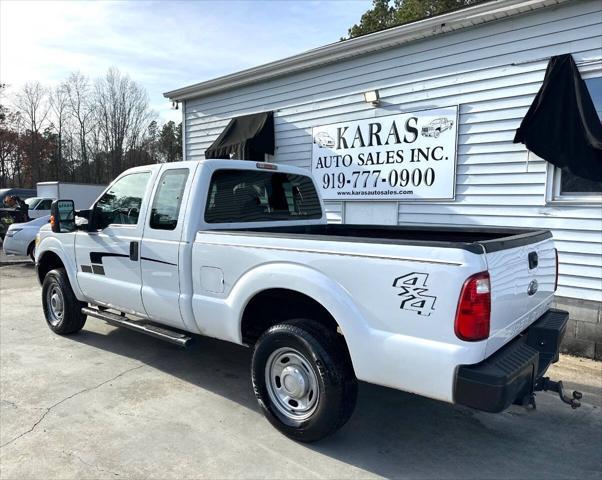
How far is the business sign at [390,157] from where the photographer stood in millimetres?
6566

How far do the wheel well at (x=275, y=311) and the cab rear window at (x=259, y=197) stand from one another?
2.90 ft

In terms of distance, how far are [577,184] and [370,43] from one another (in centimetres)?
360

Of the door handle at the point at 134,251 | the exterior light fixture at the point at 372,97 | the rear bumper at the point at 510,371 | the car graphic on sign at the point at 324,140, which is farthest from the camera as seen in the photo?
the car graphic on sign at the point at 324,140

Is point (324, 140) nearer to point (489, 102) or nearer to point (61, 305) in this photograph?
point (489, 102)

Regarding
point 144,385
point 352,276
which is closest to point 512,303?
point 352,276

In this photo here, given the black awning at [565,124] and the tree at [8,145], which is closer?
the black awning at [565,124]

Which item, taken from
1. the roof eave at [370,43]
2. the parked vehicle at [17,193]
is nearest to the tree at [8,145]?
the parked vehicle at [17,193]

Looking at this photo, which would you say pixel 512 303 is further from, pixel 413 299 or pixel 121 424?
pixel 121 424

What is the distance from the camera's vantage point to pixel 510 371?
2.51 meters

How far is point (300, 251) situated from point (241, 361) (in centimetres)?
227

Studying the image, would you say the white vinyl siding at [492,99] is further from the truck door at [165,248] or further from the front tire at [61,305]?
the front tire at [61,305]

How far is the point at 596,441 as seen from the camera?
3.37 m

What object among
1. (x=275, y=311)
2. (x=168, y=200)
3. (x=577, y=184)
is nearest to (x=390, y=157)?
(x=577, y=184)

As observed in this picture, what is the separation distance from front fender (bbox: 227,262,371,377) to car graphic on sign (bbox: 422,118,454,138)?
171 inches
